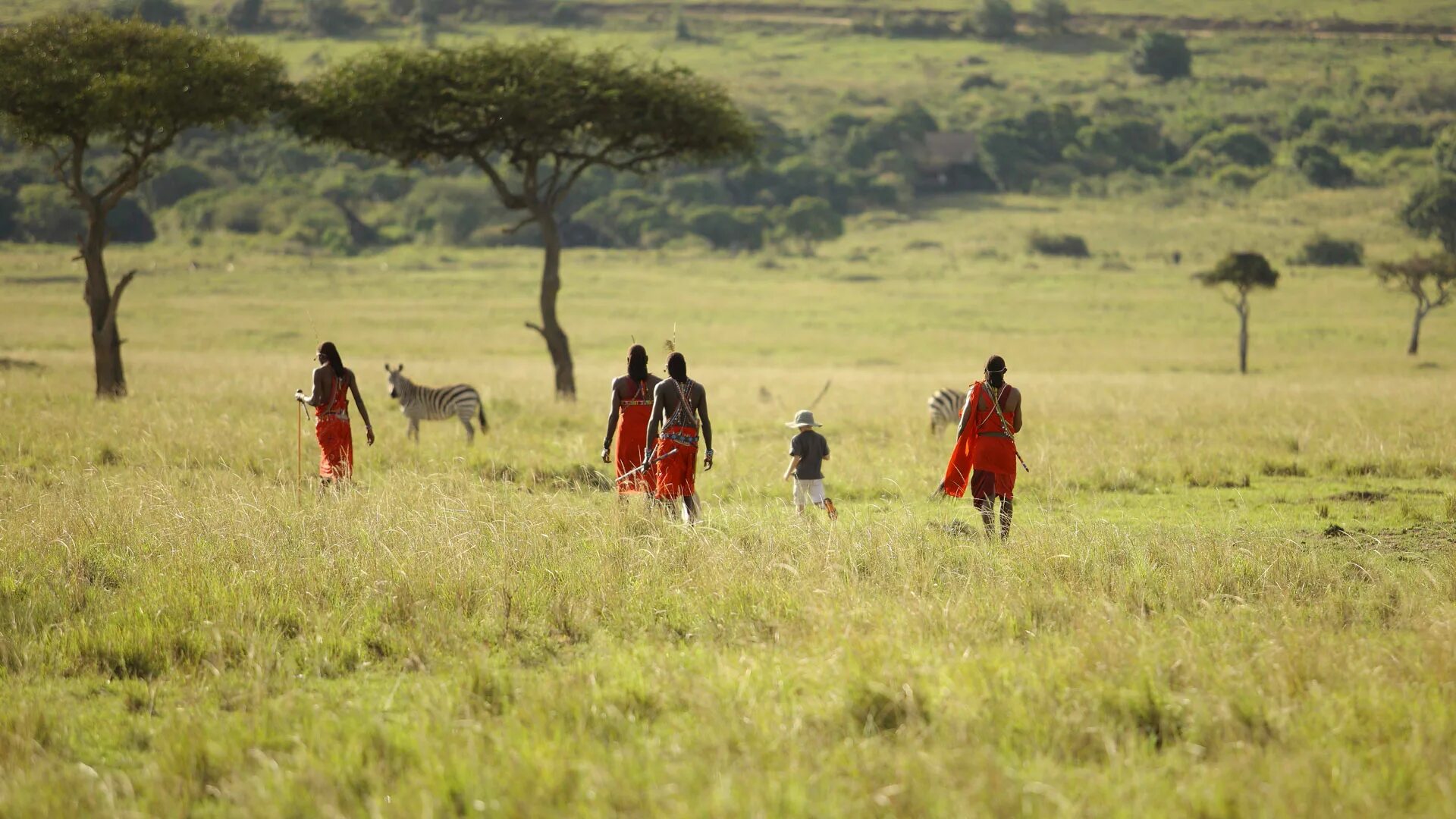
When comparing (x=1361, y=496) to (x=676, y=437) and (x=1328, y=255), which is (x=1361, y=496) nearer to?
(x=676, y=437)

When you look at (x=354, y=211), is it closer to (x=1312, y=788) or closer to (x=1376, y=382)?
(x=1376, y=382)

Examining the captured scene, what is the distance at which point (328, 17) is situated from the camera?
183625 mm

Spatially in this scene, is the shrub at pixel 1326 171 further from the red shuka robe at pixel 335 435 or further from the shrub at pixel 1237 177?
the red shuka robe at pixel 335 435

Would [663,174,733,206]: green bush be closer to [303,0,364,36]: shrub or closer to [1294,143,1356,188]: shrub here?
[1294,143,1356,188]: shrub

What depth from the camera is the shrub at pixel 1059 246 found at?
7719cm

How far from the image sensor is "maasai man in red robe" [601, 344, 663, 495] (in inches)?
406

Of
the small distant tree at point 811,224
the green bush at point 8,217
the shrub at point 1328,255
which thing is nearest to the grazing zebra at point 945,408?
the shrub at point 1328,255

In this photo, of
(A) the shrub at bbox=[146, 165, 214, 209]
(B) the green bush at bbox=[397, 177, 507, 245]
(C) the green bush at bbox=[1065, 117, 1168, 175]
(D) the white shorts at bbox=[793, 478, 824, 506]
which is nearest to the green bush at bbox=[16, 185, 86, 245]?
(A) the shrub at bbox=[146, 165, 214, 209]

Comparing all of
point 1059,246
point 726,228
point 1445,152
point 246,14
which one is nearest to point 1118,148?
point 1445,152

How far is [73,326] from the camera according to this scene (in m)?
43.9

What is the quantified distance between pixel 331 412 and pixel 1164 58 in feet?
579

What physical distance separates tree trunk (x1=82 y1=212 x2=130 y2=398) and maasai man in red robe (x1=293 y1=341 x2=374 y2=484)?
10842 mm

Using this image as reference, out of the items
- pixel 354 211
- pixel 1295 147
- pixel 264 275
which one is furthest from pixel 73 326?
pixel 1295 147

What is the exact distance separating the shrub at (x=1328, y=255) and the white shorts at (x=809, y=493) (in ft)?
215
